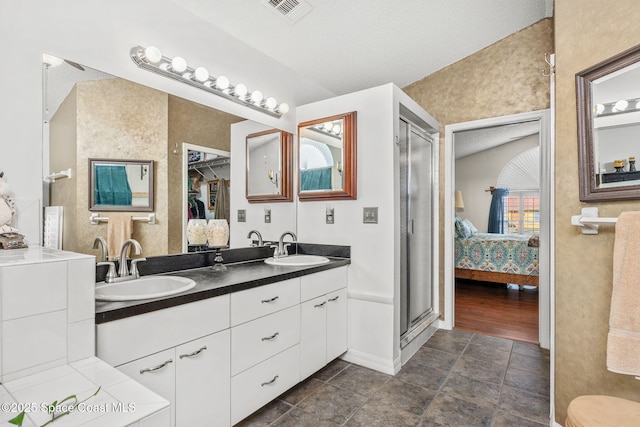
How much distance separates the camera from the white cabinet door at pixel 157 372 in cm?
124

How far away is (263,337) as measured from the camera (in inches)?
71.6

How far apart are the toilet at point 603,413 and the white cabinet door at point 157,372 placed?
5.18 ft

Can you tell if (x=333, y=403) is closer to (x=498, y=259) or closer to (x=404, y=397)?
(x=404, y=397)

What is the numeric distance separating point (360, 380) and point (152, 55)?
96.4 inches

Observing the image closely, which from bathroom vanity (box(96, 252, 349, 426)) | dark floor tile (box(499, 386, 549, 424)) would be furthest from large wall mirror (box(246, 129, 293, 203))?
dark floor tile (box(499, 386, 549, 424))

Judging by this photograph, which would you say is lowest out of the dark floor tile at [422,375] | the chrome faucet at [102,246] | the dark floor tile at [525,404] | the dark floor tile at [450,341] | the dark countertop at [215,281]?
the dark floor tile at [525,404]

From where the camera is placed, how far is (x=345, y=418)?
1.85m

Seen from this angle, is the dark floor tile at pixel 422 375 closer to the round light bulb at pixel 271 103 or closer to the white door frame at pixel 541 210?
the white door frame at pixel 541 210

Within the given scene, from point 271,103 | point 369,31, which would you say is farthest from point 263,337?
point 369,31

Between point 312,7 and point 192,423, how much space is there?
8.51 feet

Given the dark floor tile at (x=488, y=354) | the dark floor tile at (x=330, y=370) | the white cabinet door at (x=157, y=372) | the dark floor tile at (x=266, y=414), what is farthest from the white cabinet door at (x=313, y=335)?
the dark floor tile at (x=488, y=354)

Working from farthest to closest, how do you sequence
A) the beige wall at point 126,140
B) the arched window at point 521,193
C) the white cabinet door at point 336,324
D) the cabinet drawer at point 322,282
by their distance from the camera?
1. the arched window at point 521,193
2. the white cabinet door at point 336,324
3. the cabinet drawer at point 322,282
4. the beige wall at point 126,140

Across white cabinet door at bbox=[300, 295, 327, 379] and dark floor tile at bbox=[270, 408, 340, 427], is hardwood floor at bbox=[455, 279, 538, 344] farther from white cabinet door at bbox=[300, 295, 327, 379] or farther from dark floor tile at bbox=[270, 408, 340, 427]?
dark floor tile at bbox=[270, 408, 340, 427]

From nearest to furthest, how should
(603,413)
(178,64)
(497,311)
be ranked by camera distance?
(603,413) → (178,64) → (497,311)
